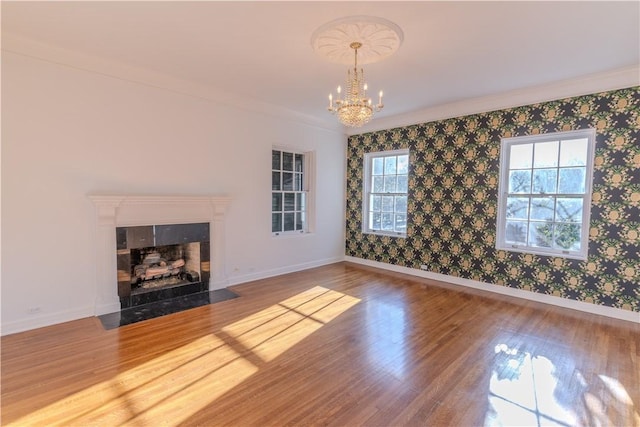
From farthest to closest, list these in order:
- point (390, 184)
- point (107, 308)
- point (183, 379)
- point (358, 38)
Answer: point (390, 184) < point (107, 308) < point (358, 38) < point (183, 379)

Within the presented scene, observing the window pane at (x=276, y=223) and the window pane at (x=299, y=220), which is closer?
the window pane at (x=276, y=223)

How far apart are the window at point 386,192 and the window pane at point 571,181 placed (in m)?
2.29

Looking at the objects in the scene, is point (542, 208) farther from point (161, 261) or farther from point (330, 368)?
point (161, 261)

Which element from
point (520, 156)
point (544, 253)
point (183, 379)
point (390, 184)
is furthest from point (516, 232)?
point (183, 379)

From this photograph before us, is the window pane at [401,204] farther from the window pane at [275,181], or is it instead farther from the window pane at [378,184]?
the window pane at [275,181]

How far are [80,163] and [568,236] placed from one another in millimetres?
6051

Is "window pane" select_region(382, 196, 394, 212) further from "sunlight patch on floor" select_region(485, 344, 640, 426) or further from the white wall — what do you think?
"sunlight patch on floor" select_region(485, 344, 640, 426)

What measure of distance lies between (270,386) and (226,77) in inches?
139

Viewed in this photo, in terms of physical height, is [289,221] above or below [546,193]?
below

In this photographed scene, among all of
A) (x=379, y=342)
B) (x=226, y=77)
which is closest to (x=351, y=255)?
(x=379, y=342)

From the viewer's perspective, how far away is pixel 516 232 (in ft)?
14.9

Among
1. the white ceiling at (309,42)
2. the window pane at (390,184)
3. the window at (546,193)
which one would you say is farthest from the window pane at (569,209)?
the window pane at (390,184)

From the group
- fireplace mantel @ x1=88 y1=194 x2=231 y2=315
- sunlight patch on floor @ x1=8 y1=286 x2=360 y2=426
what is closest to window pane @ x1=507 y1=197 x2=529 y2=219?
sunlight patch on floor @ x1=8 y1=286 x2=360 y2=426

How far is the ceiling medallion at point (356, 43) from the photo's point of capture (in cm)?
262
